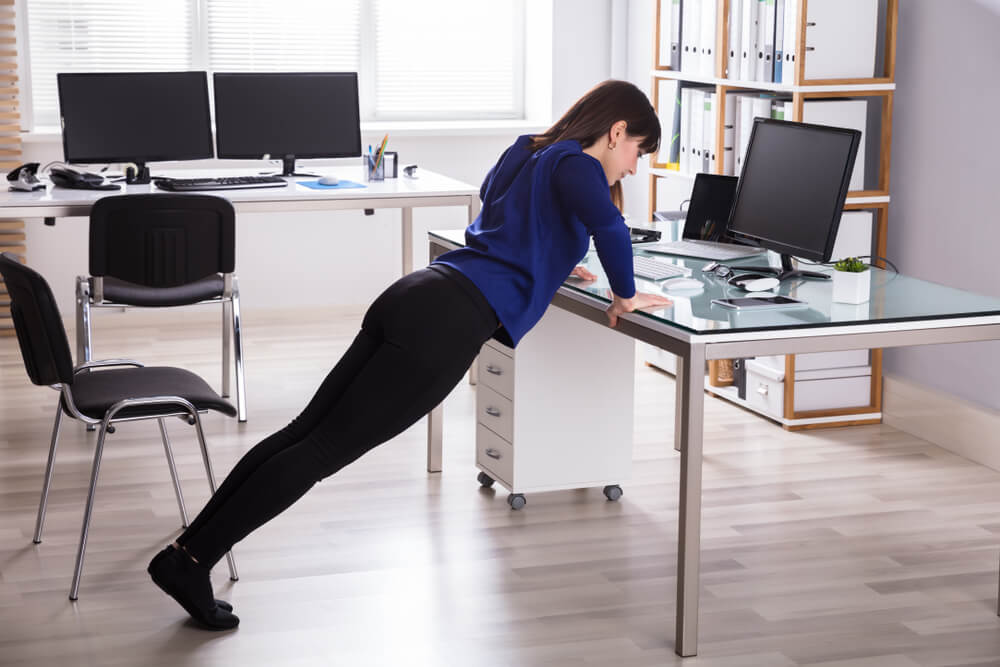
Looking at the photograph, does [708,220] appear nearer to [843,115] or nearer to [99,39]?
[843,115]

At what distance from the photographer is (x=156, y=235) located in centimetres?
398

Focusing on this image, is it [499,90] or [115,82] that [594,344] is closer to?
[115,82]

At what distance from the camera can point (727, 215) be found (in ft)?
12.0

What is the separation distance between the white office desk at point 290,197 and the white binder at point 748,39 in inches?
42.0

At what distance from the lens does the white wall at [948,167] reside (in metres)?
3.94

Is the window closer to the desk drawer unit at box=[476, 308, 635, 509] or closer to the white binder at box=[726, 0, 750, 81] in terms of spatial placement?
the white binder at box=[726, 0, 750, 81]

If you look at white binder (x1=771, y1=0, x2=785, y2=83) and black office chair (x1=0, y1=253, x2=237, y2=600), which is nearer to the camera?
black office chair (x1=0, y1=253, x2=237, y2=600)

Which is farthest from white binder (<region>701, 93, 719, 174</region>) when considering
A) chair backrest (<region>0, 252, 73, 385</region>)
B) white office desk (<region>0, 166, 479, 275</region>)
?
chair backrest (<region>0, 252, 73, 385</region>)

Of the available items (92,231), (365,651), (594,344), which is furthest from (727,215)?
(92,231)

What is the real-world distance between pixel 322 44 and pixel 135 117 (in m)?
1.83

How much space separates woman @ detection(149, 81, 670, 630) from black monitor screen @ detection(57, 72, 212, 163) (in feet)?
7.90

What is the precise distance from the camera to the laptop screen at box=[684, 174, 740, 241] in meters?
3.65

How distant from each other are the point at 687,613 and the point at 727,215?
4.54ft

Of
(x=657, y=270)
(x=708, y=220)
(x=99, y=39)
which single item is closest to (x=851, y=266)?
(x=657, y=270)
